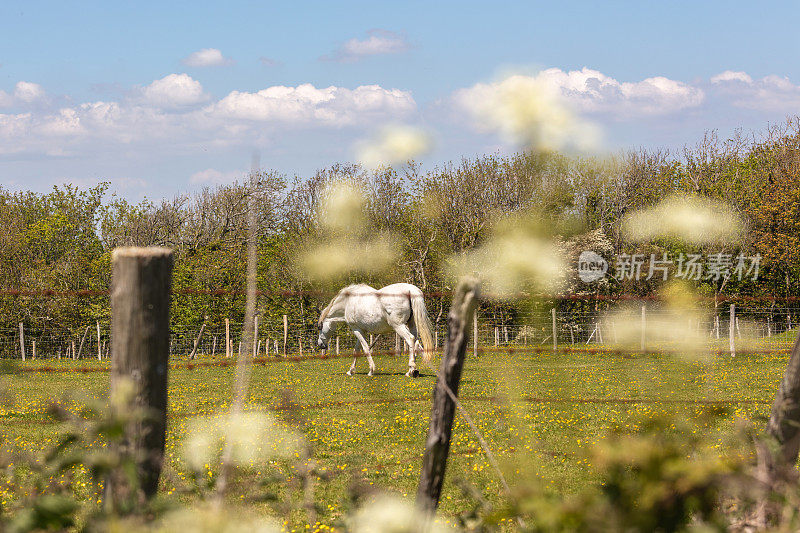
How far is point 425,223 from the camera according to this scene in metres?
34.2

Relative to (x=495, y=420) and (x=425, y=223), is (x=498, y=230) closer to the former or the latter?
(x=425, y=223)

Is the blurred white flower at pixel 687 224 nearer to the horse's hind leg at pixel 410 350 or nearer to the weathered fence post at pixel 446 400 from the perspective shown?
the horse's hind leg at pixel 410 350

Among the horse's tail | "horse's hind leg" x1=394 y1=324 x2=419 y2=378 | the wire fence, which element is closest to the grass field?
"horse's hind leg" x1=394 y1=324 x2=419 y2=378

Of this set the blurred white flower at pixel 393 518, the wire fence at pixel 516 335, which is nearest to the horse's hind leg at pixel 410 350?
Result: the wire fence at pixel 516 335

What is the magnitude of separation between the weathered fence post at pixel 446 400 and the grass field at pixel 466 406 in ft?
0.45

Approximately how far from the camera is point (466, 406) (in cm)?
1017

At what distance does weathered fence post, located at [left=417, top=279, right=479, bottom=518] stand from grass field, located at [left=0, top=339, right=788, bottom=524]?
0.14 m

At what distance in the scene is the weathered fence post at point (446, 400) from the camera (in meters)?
2.41

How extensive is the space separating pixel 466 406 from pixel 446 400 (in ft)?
26.0

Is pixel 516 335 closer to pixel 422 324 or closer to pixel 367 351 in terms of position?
pixel 367 351

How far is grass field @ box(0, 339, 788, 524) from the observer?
5.58 m

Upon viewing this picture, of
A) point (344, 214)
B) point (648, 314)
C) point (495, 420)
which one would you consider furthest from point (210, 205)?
point (495, 420)

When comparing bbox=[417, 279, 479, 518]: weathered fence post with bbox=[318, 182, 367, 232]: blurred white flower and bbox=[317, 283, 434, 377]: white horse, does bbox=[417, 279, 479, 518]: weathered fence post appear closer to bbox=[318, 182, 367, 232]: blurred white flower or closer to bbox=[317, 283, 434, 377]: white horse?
bbox=[317, 283, 434, 377]: white horse

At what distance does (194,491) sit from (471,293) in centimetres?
104
